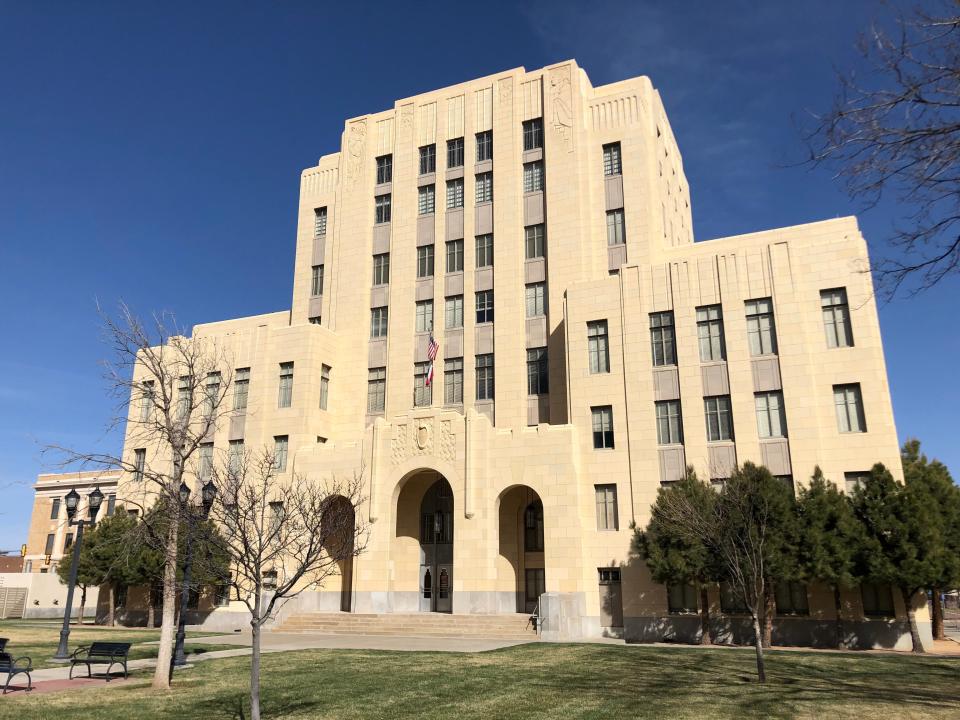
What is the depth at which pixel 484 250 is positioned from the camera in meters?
45.2

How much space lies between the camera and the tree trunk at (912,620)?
2775 centimetres

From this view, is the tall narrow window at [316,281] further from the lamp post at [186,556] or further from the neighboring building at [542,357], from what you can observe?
the lamp post at [186,556]

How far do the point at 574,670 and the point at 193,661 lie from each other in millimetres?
12315

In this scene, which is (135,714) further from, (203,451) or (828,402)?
(203,451)

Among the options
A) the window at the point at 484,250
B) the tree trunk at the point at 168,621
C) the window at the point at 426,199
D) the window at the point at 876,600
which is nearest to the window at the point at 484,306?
the window at the point at 484,250

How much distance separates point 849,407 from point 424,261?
26.4 meters

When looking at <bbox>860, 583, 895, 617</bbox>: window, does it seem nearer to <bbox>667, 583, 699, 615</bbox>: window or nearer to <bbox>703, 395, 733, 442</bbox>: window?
<bbox>667, 583, 699, 615</bbox>: window

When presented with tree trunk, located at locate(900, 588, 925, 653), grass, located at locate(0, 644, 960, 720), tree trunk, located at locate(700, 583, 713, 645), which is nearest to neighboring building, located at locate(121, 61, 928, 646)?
tree trunk, located at locate(700, 583, 713, 645)

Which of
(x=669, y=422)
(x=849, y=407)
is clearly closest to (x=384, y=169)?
(x=669, y=422)

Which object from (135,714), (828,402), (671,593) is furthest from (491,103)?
(135,714)

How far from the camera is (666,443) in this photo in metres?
35.1

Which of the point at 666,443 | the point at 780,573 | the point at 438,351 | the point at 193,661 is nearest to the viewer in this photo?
the point at 193,661

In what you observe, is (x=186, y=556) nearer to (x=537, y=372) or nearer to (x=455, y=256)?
(x=537, y=372)

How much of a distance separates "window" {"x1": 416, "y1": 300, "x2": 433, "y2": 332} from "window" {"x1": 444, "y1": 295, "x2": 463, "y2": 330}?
1.16m
